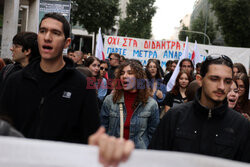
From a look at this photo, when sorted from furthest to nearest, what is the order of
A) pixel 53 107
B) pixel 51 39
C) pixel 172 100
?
pixel 172 100, pixel 51 39, pixel 53 107

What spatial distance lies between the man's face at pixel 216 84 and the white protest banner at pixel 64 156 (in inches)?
61.8

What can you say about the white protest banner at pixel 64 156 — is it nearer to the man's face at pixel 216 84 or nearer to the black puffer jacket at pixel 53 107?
the black puffer jacket at pixel 53 107

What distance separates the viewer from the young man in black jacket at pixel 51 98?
8.38 ft

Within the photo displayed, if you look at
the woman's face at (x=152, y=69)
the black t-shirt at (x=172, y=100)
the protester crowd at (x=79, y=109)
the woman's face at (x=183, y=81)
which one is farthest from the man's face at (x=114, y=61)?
the protester crowd at (x=79, y=109)

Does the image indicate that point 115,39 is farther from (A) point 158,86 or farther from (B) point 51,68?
(B) point 51,68

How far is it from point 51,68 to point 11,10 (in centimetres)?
1329

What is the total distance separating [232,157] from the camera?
2650mm

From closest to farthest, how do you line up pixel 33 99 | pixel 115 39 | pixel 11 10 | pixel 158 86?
pixel 33 99
pixel 158 86
pixel 115 39
pixel 11 10

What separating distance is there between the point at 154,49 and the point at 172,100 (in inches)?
262

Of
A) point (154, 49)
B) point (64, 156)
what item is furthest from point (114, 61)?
point (64, 156)

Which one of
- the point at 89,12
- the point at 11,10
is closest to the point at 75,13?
the point at 89,12

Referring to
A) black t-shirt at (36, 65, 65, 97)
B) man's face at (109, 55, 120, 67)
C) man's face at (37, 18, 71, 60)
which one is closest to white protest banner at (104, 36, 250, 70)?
man's face at (109, 55, 120, 67)

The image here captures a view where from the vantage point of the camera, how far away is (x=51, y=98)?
8.53 ft

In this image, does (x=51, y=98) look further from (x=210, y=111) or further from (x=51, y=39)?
(x=210, y=111)
